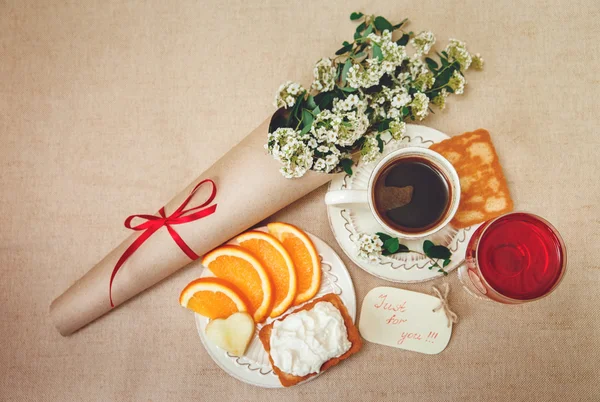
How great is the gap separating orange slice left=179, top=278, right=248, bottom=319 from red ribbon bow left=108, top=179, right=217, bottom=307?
7cm

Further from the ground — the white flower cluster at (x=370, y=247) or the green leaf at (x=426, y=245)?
the white flower cluster at (x=370, y=247)

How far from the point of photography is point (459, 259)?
87 centimetres

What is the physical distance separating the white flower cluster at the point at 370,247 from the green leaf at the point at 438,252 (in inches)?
3.9

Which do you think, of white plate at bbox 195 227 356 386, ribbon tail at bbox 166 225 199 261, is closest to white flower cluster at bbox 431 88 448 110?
white plate at bbox 195 227 356 386

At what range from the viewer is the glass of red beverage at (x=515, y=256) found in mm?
792

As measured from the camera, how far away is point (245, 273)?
87 cm

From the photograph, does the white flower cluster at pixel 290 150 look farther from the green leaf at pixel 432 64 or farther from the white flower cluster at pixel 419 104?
the green leaf at pixel 432 64

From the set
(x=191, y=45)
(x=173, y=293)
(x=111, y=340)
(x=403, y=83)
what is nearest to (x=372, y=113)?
(x=403, y=83)

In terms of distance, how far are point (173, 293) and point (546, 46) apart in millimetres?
1021

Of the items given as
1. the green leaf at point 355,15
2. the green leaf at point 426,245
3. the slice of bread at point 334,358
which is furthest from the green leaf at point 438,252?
the green leaf at point 355,15

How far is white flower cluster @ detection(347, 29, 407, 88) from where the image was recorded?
2.51ft

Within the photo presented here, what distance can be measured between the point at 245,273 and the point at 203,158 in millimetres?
288

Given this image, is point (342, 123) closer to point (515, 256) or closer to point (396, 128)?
point (396, 128)

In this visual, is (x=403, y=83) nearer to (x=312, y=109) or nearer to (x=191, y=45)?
(x=312, y=109)
